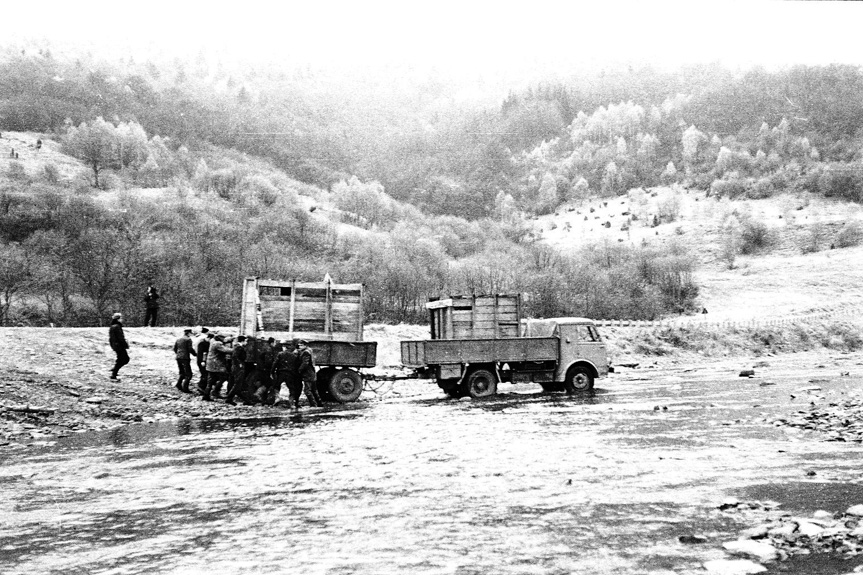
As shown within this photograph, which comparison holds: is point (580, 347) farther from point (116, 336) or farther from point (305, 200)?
point (305, 200)

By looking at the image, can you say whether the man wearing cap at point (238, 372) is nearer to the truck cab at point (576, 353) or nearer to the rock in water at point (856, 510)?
the truck cab at point (576, 353)

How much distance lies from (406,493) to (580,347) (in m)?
14.5

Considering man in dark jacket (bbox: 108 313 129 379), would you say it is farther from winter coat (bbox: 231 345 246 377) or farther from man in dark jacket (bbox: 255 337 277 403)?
man in dark jacket (bbox: 255 337 277 403)

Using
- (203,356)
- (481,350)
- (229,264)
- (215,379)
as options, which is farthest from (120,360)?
(229,264)

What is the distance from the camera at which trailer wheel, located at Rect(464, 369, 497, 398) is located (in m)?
21.4

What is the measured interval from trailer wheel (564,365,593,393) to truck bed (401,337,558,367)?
85 centimetres

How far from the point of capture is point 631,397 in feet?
68.1

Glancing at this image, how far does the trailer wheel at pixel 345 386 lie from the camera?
2053 cm

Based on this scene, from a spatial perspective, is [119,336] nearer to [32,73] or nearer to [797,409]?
[797,409]

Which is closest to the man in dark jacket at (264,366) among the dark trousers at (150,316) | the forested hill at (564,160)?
the dark trousers at (150,316)

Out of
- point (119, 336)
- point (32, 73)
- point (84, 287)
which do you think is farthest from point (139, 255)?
point (32, 73)

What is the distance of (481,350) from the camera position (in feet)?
69.8

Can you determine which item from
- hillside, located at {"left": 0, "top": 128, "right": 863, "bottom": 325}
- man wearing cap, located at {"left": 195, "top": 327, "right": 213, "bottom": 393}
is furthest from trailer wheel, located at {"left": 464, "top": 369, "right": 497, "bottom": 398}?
hillside, located at {"left": 0, "top": 128, "right": 863, "bottom": 325}

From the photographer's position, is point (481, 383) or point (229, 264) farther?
point (229, 264)
